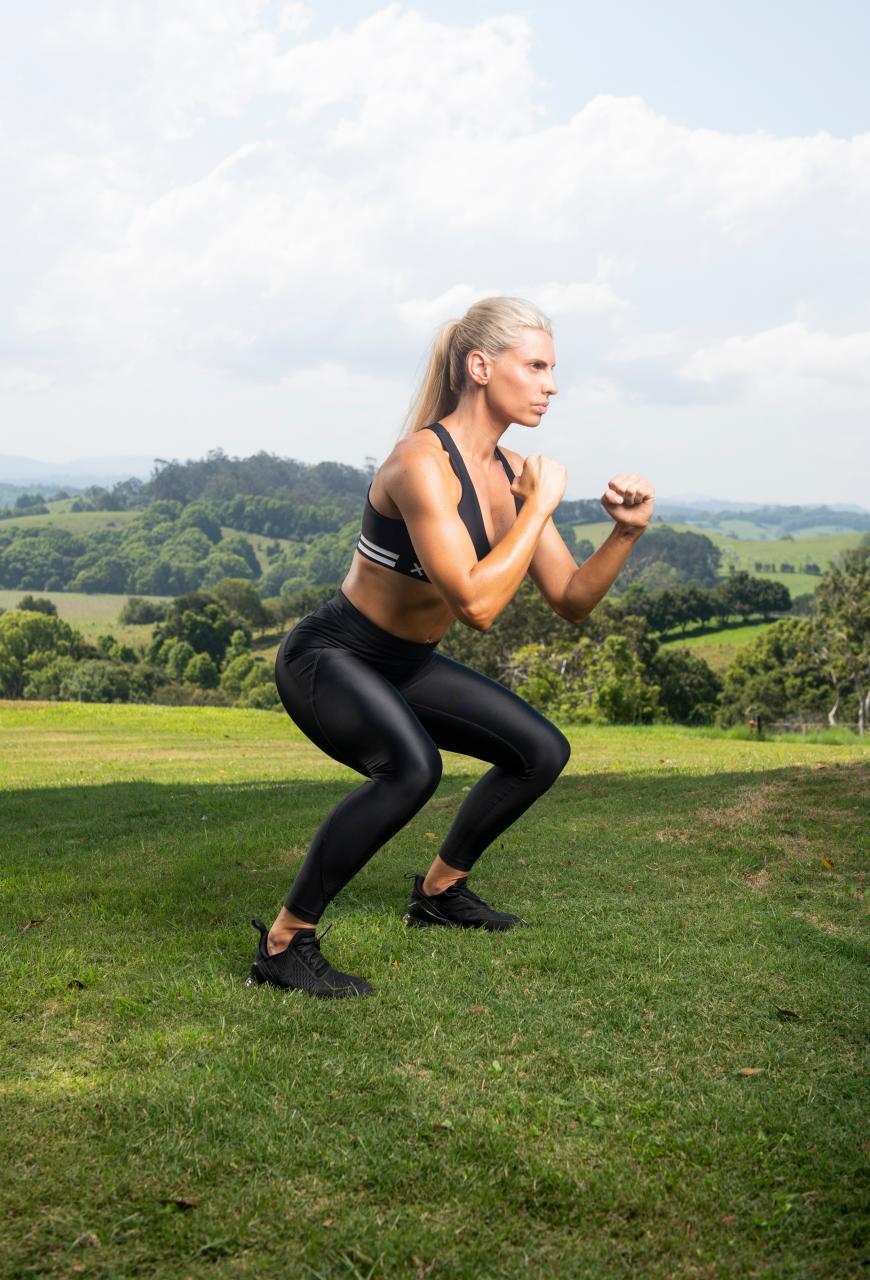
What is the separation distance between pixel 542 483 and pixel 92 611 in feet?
401

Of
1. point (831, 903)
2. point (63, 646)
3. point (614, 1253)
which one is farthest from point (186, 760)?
point (63, 646)

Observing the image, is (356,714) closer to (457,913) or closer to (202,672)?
(457,913)

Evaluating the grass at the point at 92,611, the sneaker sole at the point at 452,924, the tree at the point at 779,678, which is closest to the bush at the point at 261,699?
the grass at the point at 92,611

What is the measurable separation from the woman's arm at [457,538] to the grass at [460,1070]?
1376mm

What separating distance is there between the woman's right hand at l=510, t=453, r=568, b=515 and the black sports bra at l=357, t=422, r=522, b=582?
0.17 metres

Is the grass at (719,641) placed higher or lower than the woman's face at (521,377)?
lower

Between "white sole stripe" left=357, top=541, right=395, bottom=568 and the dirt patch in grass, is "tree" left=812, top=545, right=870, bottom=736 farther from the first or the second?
"white sole stripe" left=357, top=541, right=395, bottom=568

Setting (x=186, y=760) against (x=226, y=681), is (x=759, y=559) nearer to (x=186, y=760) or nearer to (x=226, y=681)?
(x=226, y=681)

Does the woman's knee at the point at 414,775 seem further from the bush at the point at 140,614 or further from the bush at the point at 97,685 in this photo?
the bush at the point at 140,614

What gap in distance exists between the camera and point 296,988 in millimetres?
3945

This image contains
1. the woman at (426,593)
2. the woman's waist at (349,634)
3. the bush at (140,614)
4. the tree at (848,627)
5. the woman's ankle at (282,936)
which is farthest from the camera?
the bush at (140,614)

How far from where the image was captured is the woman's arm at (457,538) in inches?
143

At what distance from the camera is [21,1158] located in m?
2.78

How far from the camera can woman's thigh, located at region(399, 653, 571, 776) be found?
4.39 meters
